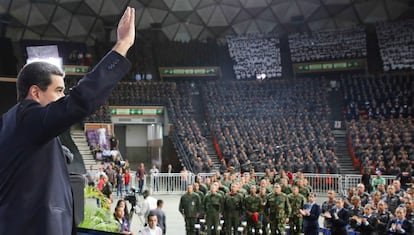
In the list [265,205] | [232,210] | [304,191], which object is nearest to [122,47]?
[265,205]

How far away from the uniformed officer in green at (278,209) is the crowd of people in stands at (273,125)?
979cm

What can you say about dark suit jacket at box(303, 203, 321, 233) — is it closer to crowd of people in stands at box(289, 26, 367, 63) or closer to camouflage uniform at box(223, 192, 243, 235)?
camouflage uniform at box(223, 192, 243, 235)

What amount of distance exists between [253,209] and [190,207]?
5.42 feet

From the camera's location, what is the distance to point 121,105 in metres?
30.1

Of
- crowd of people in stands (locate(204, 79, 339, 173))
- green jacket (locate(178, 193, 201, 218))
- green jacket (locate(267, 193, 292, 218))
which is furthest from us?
crowd of people in stands (locate(204, 79, 339, 173))

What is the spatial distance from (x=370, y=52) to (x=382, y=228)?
87.0 ft

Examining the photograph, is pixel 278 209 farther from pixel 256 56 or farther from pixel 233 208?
pixel 256 56

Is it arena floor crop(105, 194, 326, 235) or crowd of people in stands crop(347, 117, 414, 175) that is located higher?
crowd of people in stands crop(347, 117, 414, 175)

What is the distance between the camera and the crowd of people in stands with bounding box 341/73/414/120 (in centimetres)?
2903

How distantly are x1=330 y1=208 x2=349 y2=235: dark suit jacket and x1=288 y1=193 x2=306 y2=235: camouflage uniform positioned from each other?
2.03m

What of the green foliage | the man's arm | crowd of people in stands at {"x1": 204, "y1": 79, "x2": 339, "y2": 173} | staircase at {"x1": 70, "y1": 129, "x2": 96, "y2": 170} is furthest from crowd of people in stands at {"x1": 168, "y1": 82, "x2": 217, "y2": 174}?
the man's arm

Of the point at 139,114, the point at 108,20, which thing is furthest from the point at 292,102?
the point at 108,20

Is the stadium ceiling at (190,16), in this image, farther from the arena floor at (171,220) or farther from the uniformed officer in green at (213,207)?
the uniformed officer in green at (213,207)

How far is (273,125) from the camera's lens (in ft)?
92.9
